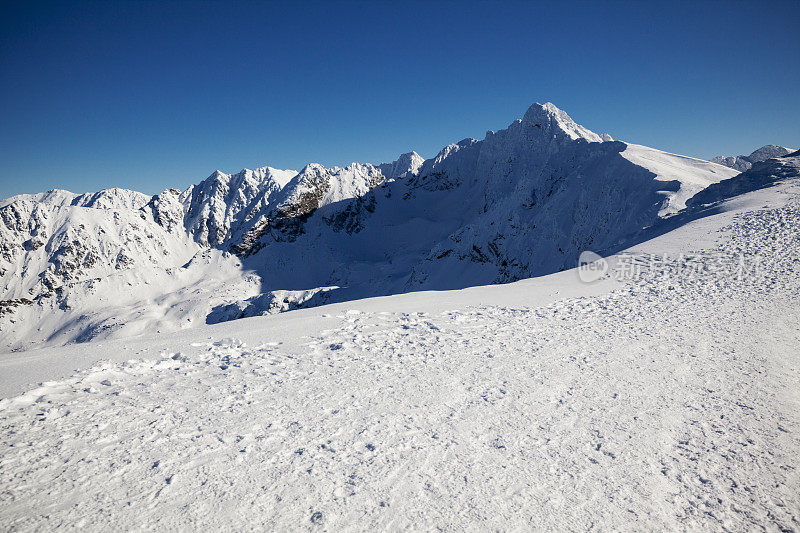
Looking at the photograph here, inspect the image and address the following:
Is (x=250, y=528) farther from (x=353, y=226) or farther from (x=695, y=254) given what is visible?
(x=353, y=226)

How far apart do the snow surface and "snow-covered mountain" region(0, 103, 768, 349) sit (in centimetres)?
2323

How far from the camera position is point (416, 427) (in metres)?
5.66

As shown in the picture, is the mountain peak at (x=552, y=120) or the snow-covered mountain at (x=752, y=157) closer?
the snow-covered mountain at (x=752, y=157)

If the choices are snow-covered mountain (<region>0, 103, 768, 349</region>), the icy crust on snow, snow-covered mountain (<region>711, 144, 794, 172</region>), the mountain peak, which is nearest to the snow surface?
snow-covered mountain (<region>0, 103, 768, 349</region>)

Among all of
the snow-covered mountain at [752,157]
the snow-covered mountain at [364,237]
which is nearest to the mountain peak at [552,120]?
the snow-covered mountain at [364,237]

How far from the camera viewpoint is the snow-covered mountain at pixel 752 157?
86.1 meters

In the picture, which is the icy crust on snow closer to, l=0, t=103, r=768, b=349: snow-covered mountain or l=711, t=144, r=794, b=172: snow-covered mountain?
l=0, t=103, r=768, b=349: snow-covered mountain

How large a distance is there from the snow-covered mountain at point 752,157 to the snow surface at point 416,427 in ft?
342

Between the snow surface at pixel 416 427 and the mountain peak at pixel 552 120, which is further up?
the mountain peak at pixel 552 120

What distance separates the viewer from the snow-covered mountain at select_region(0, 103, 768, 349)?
189 feet

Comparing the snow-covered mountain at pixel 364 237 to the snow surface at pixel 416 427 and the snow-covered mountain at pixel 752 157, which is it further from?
the snow-covered mountain at pixel 752 157

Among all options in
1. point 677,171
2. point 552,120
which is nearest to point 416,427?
point 677,171

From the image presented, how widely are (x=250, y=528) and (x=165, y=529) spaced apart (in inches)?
36.7

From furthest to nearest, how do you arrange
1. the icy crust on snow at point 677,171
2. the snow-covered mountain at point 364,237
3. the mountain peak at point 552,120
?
1. the mountain peak at point 552,120
2. the snow-covered mountain at point 364,237
3. the icy crust on snow at point 677,171
